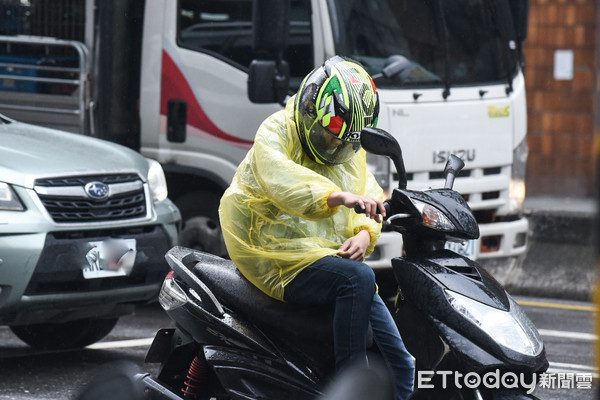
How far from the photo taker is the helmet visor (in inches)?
161

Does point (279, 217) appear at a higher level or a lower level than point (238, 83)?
lower

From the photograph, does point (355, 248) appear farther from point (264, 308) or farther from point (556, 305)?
point (556, 305)

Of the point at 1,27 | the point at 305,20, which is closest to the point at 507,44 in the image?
the point at 305,20

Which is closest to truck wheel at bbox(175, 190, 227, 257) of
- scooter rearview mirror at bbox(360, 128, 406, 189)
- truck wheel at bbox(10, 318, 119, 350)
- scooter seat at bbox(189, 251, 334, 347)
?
truck wheel at bbox(10, 318, 119, 350)

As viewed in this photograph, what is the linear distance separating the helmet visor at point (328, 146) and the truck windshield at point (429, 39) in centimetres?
345

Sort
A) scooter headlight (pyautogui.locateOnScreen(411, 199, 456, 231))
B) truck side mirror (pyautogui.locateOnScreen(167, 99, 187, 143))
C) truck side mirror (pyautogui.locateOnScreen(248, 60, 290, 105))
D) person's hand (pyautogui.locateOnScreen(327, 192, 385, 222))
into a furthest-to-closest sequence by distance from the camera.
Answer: truck side mirror (pyautogui.locateOnScreen(167, 99, 187, 143)), truck side mirror (pyautogui.locateOnScreen(248, 60, 290, 105)), scooter headlight (pyautogui.locateOnScreen(411, 199, 456, 231)), person's hand (pyautogui.locateOnScreen(327, 192, 385, 222))

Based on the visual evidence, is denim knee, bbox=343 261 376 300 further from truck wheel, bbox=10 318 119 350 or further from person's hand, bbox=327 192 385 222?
truck wheel, bbox=10 318 119 350

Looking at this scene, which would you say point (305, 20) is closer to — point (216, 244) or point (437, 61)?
point (437, 61)

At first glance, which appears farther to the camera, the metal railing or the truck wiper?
the metal railing

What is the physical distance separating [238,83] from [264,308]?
3891mm

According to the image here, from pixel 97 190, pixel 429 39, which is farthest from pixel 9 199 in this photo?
pixel 429 39

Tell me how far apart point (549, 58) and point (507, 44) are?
15.7 ft

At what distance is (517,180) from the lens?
8.50 metres

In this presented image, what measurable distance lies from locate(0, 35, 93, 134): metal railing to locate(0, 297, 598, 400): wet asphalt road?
150 cm
